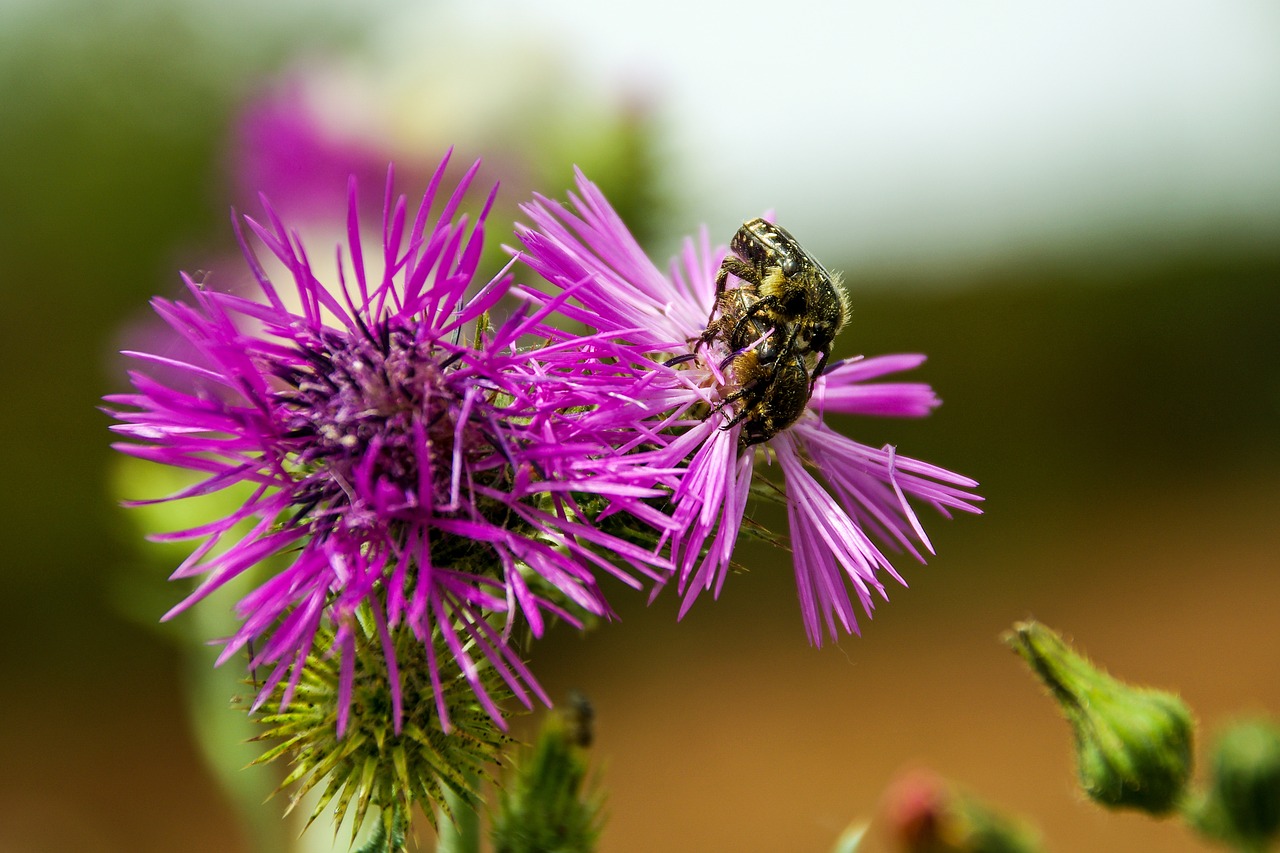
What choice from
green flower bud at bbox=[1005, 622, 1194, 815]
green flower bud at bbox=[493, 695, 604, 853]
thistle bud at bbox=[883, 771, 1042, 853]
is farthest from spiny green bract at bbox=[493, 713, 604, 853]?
thistle bud at bbox=[883, 771, 1042, 853]

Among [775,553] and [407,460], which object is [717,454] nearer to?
[407,460]

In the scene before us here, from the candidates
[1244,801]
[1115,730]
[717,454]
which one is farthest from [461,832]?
[1244,801]

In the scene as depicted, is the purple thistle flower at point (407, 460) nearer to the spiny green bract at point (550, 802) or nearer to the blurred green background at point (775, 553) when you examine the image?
the spiny green bract at point (550, 802)

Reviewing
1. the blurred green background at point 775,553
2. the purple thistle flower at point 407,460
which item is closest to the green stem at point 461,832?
the purple thistle flower at point 407,460

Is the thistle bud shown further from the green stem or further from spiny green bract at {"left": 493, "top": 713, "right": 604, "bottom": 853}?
the green stem

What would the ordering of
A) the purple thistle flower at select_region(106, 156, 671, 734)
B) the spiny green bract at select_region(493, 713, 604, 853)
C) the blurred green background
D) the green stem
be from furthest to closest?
the blurred green background < the spiny green bract at select_region(493, 713, 604, 853) < the green stem < the purple thistle flower at select_region(106, 156, 671, 734)
